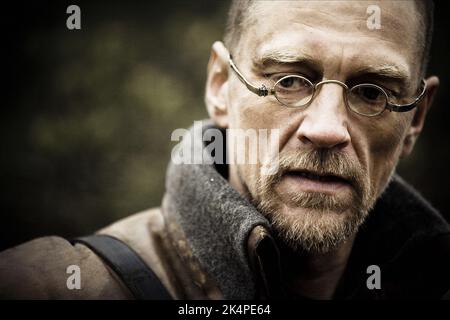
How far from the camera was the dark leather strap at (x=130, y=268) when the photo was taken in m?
A: 1.67

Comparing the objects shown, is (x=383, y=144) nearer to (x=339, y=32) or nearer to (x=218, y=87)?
(x=339, y=32)

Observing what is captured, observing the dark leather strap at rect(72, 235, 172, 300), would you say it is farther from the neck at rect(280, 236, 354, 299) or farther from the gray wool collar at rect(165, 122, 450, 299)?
the neck at rect(280, 236, 354, 299)

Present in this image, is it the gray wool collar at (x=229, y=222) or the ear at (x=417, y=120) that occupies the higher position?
the ear at (x=417, y=120)

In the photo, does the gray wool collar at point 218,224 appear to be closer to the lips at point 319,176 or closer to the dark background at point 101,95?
the lips at point 319,176

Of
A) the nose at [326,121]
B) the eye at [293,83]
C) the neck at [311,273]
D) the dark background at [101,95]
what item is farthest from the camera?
the dark background at [101,95]

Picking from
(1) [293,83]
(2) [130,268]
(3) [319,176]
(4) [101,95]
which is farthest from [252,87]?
(4) [101,95]

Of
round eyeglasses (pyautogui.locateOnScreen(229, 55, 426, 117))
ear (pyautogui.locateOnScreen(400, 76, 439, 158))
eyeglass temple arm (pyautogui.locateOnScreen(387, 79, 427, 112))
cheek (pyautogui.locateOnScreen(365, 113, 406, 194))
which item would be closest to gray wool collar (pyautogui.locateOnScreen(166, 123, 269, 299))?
round eyeglasses (pyautogui.locateOnScreen(229, 55, 426, 117))

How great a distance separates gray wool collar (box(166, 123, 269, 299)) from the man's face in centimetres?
14

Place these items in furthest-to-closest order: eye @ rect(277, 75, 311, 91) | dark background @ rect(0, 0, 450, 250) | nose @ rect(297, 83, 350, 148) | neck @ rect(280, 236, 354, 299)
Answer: dark background @ rect(0, 0, 450, 250) < neck @ rect(280, 236, 354, 299) < eye @ rect(277, 75, 311, 91) < nose @ rect(297, 83, 350, 148)

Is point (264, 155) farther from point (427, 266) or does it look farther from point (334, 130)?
point (427, 266)

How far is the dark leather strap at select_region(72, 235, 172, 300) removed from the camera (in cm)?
167

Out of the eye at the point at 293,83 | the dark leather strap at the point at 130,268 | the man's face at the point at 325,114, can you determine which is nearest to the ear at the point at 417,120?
the man's face at the point at 325,114

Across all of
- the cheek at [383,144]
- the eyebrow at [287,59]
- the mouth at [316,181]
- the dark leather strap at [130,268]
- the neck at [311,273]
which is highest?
the eyebrow at [287,59]

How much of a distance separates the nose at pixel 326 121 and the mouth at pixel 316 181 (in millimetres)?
119
